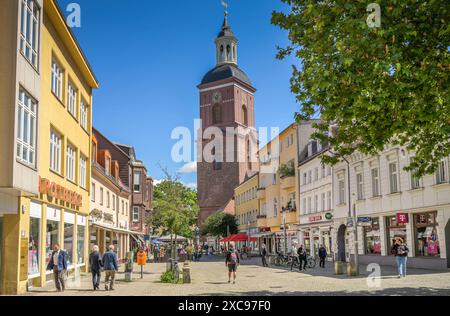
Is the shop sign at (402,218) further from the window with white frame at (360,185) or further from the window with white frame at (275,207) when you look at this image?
the window with white frame at (275,207)

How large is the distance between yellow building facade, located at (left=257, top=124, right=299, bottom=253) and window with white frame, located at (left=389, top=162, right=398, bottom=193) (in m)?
17.7

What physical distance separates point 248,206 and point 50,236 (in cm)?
5837

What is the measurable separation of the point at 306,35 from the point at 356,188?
2495 cm

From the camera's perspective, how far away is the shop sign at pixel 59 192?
20203 millimetres

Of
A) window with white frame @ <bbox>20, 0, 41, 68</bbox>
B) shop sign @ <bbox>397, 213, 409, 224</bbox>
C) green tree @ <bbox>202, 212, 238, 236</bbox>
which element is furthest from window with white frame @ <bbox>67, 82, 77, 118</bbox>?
green tree @ <bbox>202, 212, 238, 236</bbox>

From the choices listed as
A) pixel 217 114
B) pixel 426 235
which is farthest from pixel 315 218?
pixel 217 114

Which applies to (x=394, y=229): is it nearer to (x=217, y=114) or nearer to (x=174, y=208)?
(x=174, y=208)

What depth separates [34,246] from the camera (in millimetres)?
20312

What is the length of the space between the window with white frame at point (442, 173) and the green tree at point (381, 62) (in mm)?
12431

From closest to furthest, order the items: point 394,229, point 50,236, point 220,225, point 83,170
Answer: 1. point 50,236
2. point 83,170
3. point 394,229
4. point 220,225

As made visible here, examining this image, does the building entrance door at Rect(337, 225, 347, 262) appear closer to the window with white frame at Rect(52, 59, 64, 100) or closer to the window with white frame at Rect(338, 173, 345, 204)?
the window with white frame at Rect(338, 173, 345, 204)

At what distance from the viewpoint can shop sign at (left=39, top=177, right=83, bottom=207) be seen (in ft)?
66.3

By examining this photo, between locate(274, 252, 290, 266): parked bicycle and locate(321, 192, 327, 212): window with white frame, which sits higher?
locate(321, 192, 327, 212): window with white frame

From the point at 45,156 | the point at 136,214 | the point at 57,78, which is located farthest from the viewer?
the point at 136,214
